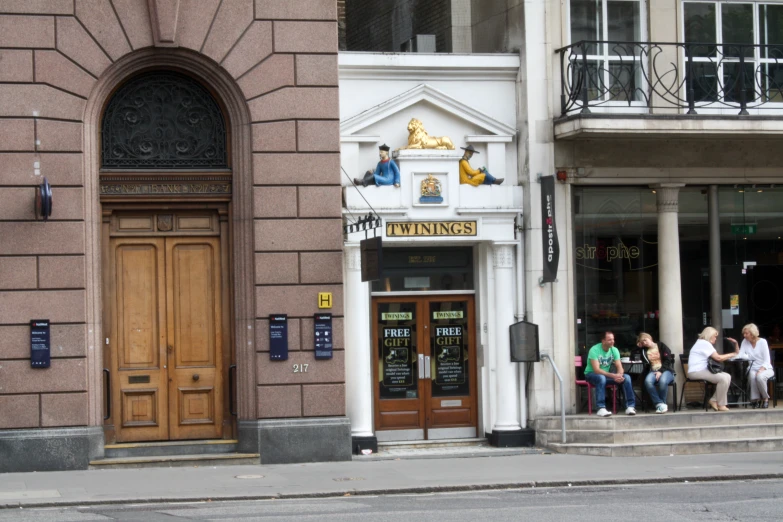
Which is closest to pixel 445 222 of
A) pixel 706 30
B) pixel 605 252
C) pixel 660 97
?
pixel 605 252

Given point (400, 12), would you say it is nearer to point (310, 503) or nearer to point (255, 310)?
point (255, 310)

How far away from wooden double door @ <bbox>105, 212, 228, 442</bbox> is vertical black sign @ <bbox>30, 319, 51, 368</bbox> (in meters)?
1.08

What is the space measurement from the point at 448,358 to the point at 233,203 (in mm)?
4418

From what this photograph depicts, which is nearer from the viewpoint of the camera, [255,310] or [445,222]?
[255,310]

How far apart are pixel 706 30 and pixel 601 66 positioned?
2.06 metres

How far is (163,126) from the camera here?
17297 millimetres

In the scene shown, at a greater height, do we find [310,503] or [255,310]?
[255,310]

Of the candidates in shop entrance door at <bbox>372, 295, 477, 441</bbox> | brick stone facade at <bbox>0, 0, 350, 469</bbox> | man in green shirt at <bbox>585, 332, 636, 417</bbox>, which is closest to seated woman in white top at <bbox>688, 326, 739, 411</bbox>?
man in green shirt at <bbox>585, 332, 636, 417</bbox>

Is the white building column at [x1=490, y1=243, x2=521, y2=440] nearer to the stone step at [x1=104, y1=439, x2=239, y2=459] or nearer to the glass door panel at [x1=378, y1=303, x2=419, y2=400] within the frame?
the glass door panel at [x1=378, y1=303, x2=419, y2=400]

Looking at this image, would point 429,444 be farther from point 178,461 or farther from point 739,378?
point 739,378

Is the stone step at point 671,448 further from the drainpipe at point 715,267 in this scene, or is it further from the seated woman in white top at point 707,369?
the drainpipe at point 715,267

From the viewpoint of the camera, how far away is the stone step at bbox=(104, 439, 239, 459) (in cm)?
1689

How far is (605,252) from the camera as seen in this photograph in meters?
19.5

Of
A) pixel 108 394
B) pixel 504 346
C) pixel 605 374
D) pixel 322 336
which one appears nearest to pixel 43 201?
pixel 108 394
